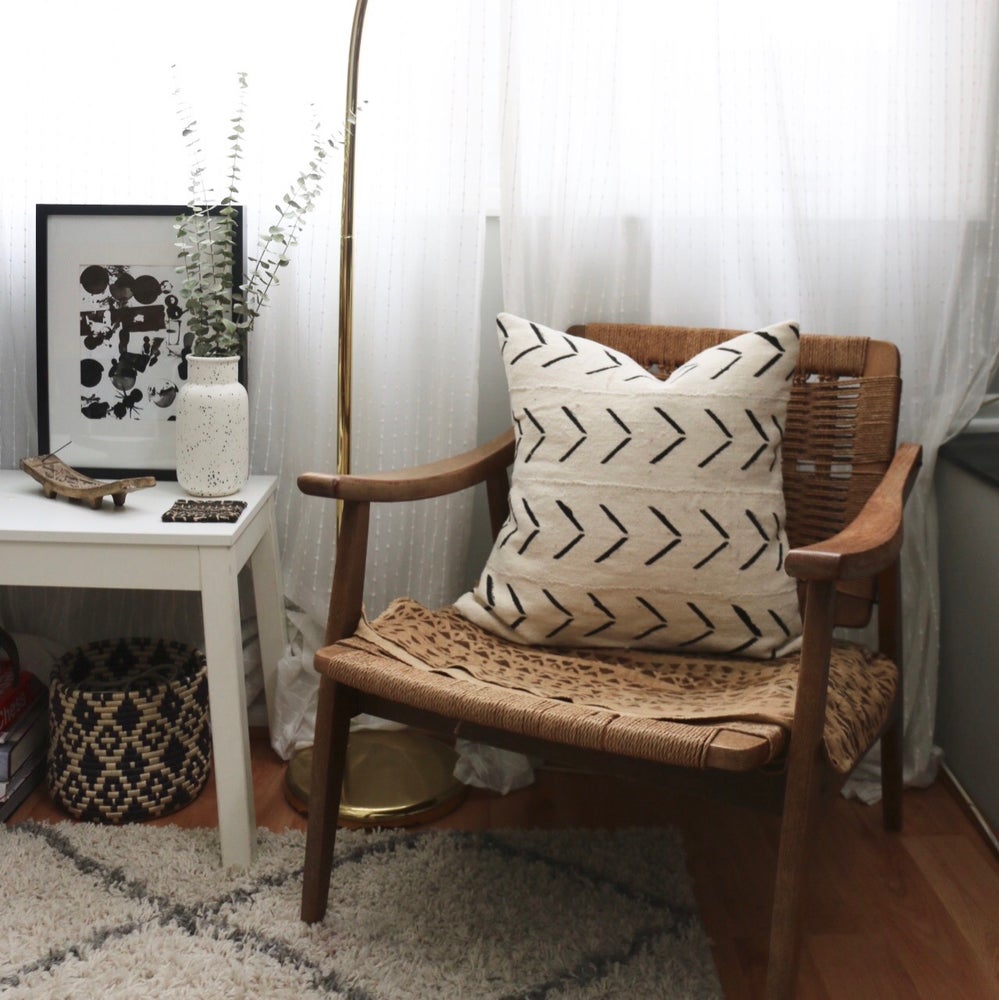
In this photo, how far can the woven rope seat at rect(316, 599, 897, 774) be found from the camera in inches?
45.6

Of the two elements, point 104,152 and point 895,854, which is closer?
point 895,854

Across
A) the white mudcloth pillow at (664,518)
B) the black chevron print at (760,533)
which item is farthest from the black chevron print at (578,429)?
the black chevron print at (760,533)

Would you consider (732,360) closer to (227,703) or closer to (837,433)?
(837,433)

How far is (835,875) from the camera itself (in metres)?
1.61

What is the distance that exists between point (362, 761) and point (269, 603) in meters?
0.30

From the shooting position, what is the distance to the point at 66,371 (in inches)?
71.2

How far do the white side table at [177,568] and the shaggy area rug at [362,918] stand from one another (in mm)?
110

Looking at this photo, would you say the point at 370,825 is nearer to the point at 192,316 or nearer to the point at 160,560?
the point at 160,560

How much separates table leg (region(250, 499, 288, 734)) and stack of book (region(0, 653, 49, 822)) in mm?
355

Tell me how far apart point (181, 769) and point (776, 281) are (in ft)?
3.89

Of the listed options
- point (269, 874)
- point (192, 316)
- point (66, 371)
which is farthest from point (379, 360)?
point (269, 874)

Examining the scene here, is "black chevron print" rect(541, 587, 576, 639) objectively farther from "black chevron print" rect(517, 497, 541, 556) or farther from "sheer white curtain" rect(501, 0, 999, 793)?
"sheer white curtain" rect(501, 0, 999, 793)

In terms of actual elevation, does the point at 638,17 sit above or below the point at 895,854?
above

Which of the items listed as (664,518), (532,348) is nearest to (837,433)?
(664,518)
